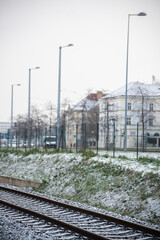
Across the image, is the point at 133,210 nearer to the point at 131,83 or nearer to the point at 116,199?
the point at 116,199

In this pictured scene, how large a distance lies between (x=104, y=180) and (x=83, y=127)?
74.2ft

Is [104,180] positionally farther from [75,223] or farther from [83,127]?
[83,127]

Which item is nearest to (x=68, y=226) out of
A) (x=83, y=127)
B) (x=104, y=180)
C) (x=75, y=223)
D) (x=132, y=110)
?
(x=75, y=223)

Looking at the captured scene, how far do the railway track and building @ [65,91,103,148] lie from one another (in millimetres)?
12287

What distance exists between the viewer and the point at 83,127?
38.5 metres

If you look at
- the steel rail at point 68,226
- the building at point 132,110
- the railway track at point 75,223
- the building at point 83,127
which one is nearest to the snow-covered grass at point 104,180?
the railway track at point 75,223

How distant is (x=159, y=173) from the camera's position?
13891mm

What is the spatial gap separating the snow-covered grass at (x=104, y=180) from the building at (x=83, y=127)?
142 inches

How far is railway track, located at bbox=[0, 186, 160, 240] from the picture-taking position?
8.84 m

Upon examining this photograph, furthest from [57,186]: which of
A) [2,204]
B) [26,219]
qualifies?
[26,219]

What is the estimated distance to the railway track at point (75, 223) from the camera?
8.84 metres

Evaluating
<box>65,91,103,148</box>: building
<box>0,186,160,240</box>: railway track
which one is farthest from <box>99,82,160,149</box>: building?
<box>0,186,160,240</box>: railway track

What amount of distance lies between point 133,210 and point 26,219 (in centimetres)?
372

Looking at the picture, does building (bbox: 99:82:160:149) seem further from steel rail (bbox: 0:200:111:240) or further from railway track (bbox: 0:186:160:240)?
steel rail (bbox: 0:200:111:240)
